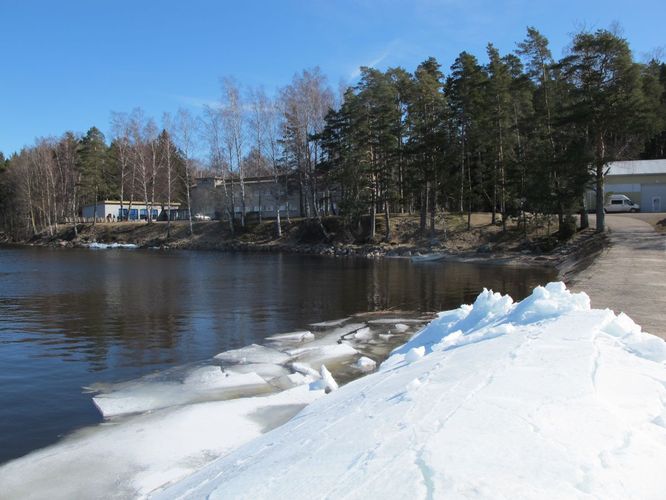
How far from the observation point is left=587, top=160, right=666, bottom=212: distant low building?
5047 cm

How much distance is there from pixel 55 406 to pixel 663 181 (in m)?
56.5

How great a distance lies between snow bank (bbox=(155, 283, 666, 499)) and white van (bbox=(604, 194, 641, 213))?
47716 millimetres

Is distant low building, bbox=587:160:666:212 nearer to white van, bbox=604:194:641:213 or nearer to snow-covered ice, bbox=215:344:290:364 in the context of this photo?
white van, bbox=604:194:641:213

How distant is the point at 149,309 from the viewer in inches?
762

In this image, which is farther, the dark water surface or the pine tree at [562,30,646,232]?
the pine tree at [562,30,646,232]

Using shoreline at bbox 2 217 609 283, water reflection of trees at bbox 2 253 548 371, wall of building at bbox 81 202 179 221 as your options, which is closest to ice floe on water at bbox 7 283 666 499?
water reflection of trees at bbox 2 253 548 371

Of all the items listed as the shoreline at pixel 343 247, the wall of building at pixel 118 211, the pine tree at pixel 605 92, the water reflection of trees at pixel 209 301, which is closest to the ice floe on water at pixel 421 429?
the water reflection of trees at pixel 209 301

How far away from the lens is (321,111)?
5431 cm

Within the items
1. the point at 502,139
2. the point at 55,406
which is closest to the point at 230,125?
the point at 502,139

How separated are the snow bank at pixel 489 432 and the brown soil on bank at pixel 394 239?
2086cm

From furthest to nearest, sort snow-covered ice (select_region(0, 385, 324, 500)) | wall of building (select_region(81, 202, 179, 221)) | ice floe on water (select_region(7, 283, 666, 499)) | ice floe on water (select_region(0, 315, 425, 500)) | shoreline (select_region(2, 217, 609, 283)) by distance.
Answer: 1. wall of building (select_region(81, 202, 179, 221))
2. shoreline (select_region(2, 217, 609, 283))
3. ice floe on water (select_region(0, 315, 425, 500))
4. snow-covered ice (select_region(0, 385, 324, 500))
5. ice floe on water (select_region(7, 283, 666, 499))

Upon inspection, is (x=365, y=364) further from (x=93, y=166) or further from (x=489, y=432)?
(x=93, y=166)

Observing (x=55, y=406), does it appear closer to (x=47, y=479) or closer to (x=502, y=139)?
(x=47, y=479)

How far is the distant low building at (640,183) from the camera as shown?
166 ft
